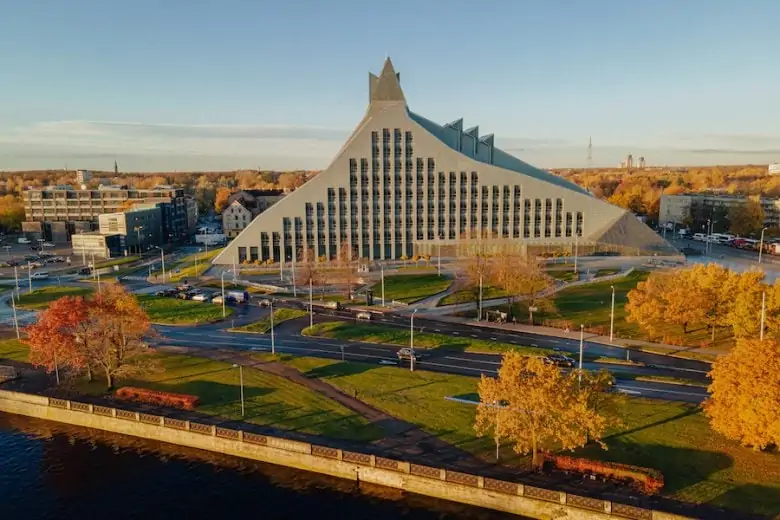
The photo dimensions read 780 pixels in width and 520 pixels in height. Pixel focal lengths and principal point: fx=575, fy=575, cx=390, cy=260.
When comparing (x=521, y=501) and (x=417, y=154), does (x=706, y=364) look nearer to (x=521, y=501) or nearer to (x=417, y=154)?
(x=521, y=501)

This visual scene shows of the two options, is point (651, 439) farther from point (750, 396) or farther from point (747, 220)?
point (747, 220)

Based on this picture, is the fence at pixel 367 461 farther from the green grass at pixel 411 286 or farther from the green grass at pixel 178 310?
the green grass at pixel 411 286

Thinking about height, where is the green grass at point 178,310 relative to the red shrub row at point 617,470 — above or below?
above

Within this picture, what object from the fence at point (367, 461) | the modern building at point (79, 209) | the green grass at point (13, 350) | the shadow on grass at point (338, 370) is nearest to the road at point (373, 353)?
the shadow on grass at point (338, 370)

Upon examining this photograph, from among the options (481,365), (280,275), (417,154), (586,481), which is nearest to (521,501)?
Result: (586,481)

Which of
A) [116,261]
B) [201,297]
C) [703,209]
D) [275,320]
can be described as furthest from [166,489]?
[703,209]

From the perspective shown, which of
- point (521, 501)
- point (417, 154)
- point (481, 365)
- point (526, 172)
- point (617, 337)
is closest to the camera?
point (521, 501)
